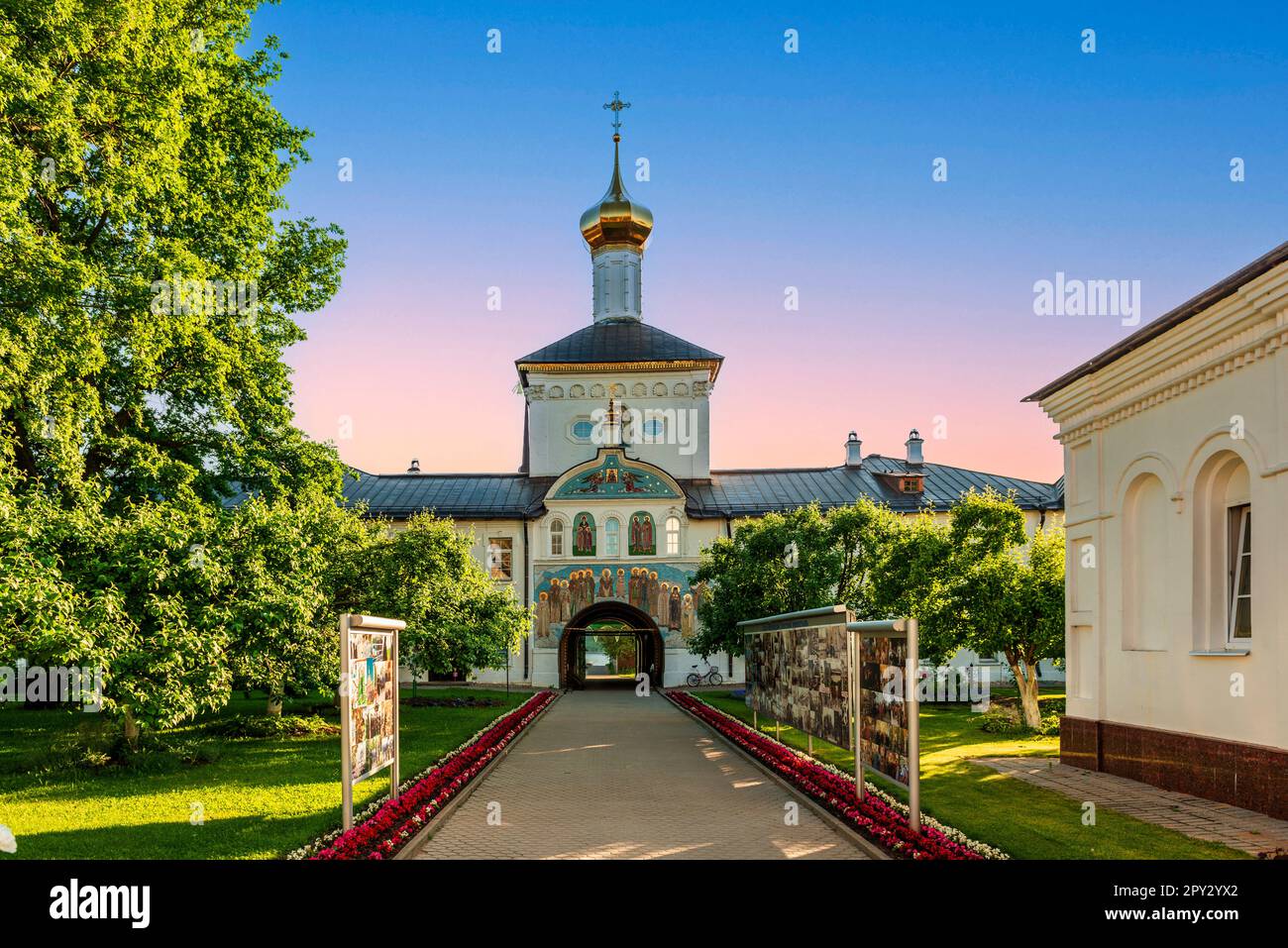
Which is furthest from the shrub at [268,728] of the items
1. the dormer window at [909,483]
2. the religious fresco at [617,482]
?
the dormer window at [909,483]

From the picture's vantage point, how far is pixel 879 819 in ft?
32.4

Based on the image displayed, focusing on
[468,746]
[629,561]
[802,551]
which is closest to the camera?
[468,746]

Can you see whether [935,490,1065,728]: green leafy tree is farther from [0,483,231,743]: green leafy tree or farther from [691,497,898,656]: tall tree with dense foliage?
[0,483,231,743]: green leafy tree

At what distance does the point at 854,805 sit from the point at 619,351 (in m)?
32.4

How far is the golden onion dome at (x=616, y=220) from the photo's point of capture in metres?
43.9

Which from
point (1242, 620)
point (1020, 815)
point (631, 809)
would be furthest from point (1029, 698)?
point (631, 809)

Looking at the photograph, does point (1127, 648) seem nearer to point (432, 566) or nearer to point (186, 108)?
point (432, 566)

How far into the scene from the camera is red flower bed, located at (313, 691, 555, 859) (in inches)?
346

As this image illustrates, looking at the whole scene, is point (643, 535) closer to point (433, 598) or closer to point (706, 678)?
point (706, 678)

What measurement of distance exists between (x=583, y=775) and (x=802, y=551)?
494 inches

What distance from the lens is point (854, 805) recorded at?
10695mm

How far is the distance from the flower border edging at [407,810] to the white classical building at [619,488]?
20086mm

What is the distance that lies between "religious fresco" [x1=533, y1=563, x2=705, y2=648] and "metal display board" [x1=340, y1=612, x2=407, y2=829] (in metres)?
25.6

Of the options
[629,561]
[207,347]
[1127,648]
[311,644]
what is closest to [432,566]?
[311,644]
